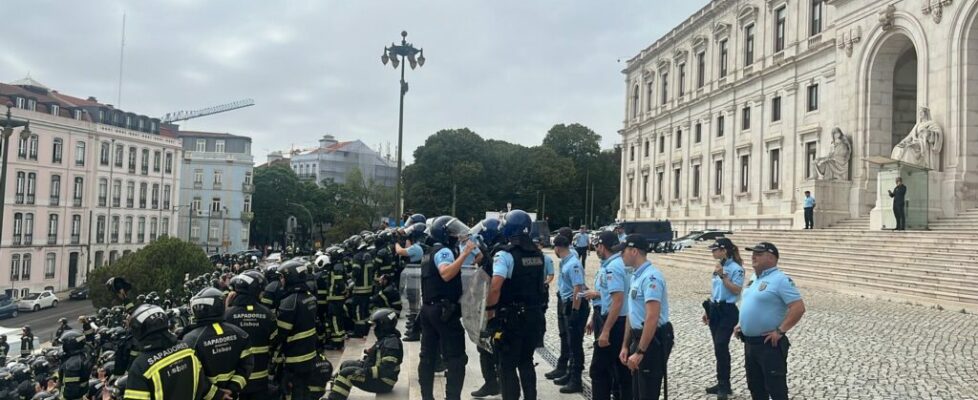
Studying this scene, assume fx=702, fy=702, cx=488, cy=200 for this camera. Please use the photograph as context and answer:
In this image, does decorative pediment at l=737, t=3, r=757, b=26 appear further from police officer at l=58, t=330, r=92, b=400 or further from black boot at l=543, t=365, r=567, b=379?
police officer at l=58, t=330, r=92, b=400

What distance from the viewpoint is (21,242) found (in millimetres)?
47531

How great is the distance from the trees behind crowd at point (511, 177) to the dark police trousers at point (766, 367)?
189 feet

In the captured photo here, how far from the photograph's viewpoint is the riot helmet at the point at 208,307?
4738 millimetres

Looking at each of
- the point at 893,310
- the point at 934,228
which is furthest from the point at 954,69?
the point at 893,310

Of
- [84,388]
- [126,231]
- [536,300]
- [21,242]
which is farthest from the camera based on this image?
[126,231]

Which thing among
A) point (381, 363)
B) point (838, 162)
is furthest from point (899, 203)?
point (381, 363)

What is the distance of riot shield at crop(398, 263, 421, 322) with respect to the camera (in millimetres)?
11047

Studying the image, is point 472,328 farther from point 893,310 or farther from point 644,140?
point 644,140

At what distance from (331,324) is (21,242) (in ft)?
157

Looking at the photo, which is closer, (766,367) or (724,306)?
(766,367)

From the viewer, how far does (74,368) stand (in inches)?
324

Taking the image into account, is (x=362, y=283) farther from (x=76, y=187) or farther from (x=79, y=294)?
(x=76, y=187)

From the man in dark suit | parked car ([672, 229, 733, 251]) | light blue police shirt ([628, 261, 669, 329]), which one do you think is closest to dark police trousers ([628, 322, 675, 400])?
light blue police shirt ([628, 261, 669, 329])

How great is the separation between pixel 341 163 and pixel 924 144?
267 ft
